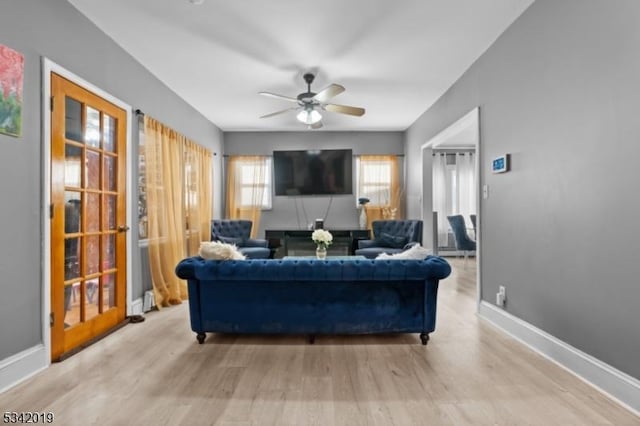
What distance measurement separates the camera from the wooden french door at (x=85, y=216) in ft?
8.05

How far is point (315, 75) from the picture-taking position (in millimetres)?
3893

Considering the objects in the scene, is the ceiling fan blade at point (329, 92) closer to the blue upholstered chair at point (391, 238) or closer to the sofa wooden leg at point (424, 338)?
the sofa wooden leg at point (424, 338)

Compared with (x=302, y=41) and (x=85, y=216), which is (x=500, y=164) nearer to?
(x=302, y=41)

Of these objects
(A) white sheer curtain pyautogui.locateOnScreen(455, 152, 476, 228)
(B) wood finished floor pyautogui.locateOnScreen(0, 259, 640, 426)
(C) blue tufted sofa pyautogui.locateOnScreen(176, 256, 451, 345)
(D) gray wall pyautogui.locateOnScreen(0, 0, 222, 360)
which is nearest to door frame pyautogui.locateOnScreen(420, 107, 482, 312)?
(B) wood finished floor pyautogui.locateOnScreen(0, 259, 640, 426)

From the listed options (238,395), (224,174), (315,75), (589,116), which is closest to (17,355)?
(238,395)

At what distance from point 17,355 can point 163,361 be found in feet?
2.83

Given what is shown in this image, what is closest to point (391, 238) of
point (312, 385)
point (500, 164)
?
point (500, 164)

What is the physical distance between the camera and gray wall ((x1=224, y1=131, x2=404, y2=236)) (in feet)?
21.5

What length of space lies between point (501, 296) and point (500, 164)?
1.22m

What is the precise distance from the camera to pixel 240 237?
5668 mm

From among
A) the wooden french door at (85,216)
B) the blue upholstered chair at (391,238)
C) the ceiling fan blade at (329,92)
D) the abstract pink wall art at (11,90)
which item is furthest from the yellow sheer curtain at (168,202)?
the blue upholstered chair at (391,238)

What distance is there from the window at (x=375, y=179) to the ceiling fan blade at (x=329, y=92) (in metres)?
2.94

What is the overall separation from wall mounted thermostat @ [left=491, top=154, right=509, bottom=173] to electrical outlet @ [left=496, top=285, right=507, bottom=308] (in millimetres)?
1078

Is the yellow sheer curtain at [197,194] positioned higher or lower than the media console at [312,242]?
higher
